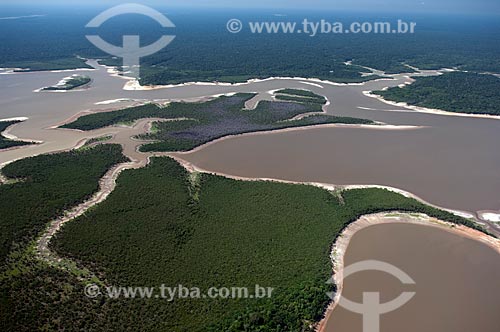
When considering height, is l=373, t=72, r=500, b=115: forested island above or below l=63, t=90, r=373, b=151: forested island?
above

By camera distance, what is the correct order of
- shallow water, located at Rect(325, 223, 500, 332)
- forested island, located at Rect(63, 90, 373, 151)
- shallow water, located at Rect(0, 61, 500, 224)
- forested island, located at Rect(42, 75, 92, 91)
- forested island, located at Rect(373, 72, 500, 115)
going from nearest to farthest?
shallow water, located at Rect(325, 223, 500, 332), shallow water, located at Rect(0, 61, 500, 224), forested island, located at Rect(63, 90, 373, 151), forested island, located at Rect(373, 72, 500, 115), forested island, located at Rect(42, 75, 92, 91)

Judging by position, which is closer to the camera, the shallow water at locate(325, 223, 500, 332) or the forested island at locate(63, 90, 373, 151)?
the shallow water at locate(325, 223, 500, 332)

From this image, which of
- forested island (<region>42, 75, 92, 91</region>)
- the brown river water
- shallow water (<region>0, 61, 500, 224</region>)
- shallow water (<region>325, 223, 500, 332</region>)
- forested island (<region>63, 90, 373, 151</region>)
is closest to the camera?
shallow water (<region>325, 223, 500, 332</region>)

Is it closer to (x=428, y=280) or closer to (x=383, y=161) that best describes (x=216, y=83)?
(x=383, y=161)

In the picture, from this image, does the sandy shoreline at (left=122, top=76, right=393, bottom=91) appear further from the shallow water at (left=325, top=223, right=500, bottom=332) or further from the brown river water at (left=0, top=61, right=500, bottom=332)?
the shallow water at (left=325, top=223, right=500, bottom=332)

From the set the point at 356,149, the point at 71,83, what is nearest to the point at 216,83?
the point at 71,83

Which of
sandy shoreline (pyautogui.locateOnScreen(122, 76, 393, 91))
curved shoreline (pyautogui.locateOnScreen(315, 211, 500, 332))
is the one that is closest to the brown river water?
curved shoreline (pyautogui.locateOnScreen(315, 211, 500, 332))

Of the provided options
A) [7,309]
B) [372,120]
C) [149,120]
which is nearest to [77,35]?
[149,120]

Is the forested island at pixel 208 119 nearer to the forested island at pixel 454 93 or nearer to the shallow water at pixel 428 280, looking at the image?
the forested island at pixel 454 93
